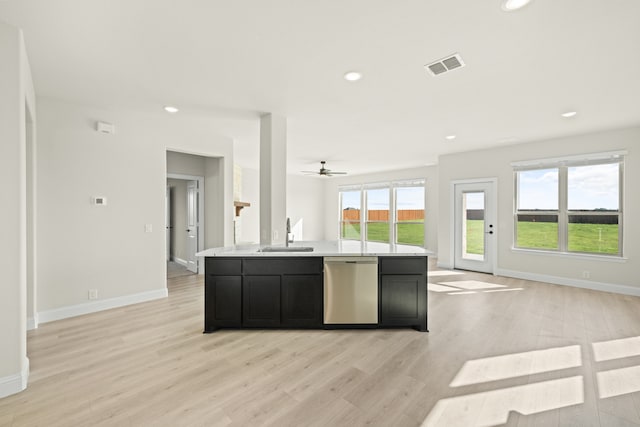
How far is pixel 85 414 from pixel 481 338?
3402 millimetres

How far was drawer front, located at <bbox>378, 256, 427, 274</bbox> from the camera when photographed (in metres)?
3.24

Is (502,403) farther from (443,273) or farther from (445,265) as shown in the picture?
(445,265)

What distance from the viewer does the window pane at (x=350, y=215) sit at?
10617mm

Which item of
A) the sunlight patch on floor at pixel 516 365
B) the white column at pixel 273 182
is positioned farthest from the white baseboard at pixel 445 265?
the white column at pixel 273 182

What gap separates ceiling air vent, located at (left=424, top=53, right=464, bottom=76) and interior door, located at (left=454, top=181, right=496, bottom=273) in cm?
421

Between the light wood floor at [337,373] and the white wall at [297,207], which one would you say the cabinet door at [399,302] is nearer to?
the light wood floor at [337,373]

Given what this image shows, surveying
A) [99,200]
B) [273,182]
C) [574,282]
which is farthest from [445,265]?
[99,200]

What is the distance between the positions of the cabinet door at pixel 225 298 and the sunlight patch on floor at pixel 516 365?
2175 mm

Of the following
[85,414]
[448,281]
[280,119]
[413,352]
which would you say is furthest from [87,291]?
[448,281]

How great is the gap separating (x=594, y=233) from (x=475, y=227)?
1.92 m

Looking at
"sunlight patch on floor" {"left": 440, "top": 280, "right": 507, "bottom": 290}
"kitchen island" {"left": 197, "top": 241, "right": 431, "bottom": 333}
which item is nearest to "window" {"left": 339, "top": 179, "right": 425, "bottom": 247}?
"sunlight patch on floor" {"left": 440, "top": 280, "right": 507, "bottom": 290}

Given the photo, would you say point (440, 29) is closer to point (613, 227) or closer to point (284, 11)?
point (284, 11)

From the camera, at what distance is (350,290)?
126 inches

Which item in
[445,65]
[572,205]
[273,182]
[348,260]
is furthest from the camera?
[572,205]
